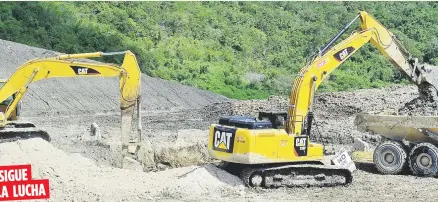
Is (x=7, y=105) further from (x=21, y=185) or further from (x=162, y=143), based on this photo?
(x=21, y=185)

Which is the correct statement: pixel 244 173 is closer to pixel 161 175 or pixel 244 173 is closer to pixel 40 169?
pixel 161 175

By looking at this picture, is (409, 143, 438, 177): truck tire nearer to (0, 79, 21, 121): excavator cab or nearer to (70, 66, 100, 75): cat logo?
(70, 66, 100, 75): cat logo

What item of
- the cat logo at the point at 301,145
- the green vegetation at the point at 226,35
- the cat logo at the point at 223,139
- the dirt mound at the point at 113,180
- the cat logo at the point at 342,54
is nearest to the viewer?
the dirt mound at the point at 113,180

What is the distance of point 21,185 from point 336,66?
667cm

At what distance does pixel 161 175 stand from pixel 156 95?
767 inches

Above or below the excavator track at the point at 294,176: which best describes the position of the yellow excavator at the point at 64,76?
above

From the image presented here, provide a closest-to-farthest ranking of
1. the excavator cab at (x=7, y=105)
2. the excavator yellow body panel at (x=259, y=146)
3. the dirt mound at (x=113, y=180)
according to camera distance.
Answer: the dirt mound at (x=113, y=180) → the excavator yellow body panel at (x=259, y=146) → the excavator cab at (x=7, y=105)

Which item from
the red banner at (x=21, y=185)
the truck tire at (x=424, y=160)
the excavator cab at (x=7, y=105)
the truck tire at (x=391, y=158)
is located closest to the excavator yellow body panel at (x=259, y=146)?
the truck tire at (x=391, y=158)

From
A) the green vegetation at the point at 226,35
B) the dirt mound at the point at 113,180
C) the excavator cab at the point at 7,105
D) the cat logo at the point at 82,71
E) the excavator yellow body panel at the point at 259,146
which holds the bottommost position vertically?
the dirt mound at the point at 113,180

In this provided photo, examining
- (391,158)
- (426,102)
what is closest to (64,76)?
(391,158)

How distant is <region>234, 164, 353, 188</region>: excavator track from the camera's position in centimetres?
1455

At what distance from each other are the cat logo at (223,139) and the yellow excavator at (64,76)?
1.63 meters

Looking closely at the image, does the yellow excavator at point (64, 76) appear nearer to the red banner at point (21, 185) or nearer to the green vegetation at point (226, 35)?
the red banner at point (21, 185)

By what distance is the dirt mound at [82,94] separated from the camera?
30328 millimetres
